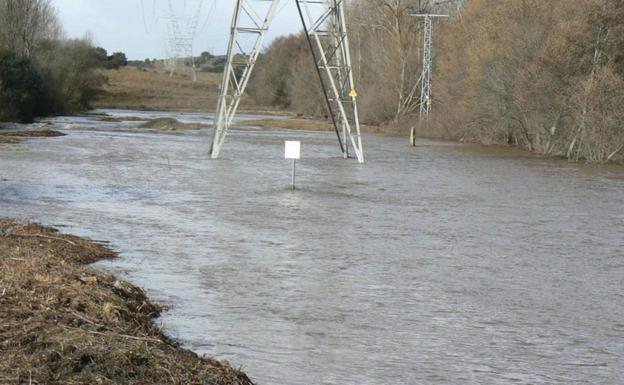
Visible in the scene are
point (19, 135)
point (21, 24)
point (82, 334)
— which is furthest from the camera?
point (21, 24)

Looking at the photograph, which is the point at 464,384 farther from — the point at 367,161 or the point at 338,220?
the point at 367,161

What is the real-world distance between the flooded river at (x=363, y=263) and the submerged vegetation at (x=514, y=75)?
12.2m

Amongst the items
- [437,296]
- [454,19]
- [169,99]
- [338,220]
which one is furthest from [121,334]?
[169,99]

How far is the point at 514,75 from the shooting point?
51.2 meters

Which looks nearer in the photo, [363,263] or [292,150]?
[363,263]

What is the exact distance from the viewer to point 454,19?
77.8 m

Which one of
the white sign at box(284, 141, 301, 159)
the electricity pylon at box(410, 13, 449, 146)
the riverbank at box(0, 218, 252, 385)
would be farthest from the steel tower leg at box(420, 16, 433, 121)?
the riverbank at box(0, 218, 252, 385)

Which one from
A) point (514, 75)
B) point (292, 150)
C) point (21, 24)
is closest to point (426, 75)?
point (514, 75)

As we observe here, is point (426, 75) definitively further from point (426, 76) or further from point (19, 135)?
point (19, 135)

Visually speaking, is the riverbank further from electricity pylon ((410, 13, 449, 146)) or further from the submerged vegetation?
electricity pylon ((410, 13, 449, 146))

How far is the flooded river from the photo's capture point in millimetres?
9367

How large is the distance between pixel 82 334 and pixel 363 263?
7.88m

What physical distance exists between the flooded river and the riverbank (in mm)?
851

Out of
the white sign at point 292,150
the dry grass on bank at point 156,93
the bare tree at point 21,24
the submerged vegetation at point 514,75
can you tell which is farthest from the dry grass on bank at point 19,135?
the dry grass on bank at point 156,93
